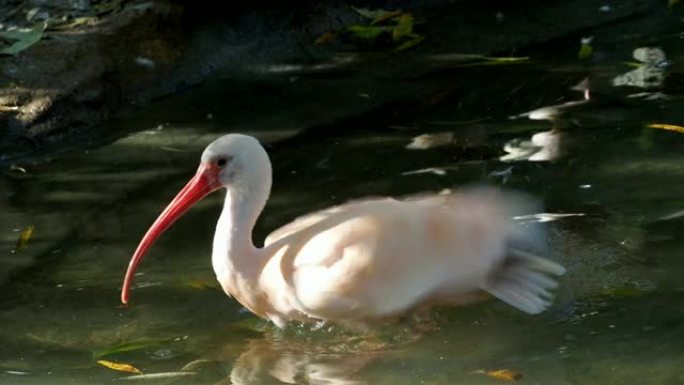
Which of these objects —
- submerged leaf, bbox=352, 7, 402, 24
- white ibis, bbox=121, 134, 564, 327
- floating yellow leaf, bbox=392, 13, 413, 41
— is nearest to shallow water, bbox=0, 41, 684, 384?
white ibis, bbox=121, 134, 564, 327

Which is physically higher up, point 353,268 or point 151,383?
point 353,268

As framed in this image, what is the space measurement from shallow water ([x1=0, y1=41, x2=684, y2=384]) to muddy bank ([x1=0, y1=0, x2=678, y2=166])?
19cm

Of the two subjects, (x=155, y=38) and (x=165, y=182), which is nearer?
(x=165, y=182)

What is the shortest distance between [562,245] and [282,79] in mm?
2581

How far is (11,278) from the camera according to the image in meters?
4.75

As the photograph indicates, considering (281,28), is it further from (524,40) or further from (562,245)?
(562,245)

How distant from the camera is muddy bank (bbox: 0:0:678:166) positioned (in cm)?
628

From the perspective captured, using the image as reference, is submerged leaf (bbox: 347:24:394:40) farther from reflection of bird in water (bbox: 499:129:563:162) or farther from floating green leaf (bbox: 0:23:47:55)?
reflection of bird in water (bbox: 499:129:563:162)

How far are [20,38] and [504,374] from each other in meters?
3.71

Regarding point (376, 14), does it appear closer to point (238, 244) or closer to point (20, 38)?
point (20, 38)

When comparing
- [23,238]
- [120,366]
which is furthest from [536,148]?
[120,366]

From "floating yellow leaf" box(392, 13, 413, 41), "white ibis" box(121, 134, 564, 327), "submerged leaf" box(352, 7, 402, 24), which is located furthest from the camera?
"submerged leaf" box(352, 7, 402, 24)

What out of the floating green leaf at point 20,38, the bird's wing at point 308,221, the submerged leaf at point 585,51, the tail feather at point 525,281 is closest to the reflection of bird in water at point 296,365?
the bird's wing at point 308,221

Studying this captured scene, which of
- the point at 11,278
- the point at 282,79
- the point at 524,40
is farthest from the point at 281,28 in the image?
the point at 11,278
